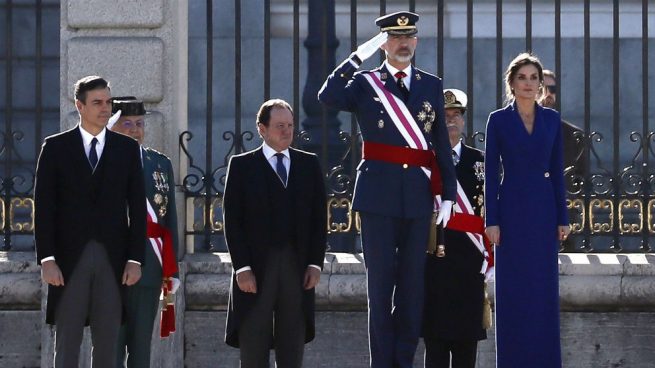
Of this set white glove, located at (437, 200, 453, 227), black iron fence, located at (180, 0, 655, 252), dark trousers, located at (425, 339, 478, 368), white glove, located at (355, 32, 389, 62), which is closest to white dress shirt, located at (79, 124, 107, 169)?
white glove, located at (355, 32, 389, 62)

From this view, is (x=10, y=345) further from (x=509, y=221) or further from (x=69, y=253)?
→ (x=509, y=221)

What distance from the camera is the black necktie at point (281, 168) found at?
9617 mm

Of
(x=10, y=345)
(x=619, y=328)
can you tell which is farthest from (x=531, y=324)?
(x=10, y=345)

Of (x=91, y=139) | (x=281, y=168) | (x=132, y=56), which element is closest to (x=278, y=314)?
(x=281, y=168)

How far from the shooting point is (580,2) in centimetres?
1689

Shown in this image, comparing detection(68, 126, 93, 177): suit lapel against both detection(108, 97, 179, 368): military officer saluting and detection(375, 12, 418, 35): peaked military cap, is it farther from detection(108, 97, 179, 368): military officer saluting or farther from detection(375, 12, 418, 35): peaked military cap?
detection(375, 12, 418, 35): peaked military cap

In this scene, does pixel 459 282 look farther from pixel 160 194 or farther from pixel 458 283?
pixel 160 194

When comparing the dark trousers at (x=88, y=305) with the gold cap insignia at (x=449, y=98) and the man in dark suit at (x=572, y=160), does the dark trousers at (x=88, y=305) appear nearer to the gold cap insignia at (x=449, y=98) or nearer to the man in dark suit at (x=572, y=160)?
the gold cap insignia at (x=449, y=98)

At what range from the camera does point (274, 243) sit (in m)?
9.52

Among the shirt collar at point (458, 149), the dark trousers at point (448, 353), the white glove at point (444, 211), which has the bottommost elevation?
the dark trousers at point (448, 353)

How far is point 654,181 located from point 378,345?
9.26ft

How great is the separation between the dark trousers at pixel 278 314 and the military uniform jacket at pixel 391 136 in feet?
1.47

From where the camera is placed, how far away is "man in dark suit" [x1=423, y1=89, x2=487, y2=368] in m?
10.1

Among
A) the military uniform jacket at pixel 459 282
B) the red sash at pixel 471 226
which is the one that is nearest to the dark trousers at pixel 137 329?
the military uniform jacket at pixel 459 282
